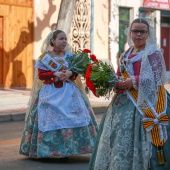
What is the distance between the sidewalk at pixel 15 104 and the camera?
46.6 ft

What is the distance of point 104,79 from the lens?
18.9ft

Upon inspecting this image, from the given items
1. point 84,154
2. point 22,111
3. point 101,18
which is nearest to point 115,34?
point 101,18

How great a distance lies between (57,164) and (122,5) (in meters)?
18.4

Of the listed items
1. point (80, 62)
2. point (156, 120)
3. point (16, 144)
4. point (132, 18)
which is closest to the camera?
point (156, 120)

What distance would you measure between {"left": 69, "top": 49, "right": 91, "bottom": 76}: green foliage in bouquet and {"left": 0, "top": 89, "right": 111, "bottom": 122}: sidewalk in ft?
19.3

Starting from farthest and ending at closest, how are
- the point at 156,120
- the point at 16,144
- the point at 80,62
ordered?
the point at 16,144 < the point at 80,62 < the point at 156,120

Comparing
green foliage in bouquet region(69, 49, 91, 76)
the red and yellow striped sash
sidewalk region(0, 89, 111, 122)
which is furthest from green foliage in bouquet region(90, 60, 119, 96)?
sidewalk region(0, 89, 111, 122)

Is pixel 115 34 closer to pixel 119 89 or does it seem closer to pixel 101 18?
pixel 101 18

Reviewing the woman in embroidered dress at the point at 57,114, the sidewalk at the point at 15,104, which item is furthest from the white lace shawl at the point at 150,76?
the sidewalk at the point at 15,104

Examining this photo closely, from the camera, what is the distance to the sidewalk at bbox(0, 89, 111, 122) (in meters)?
14.2

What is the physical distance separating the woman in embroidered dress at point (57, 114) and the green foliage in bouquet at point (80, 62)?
0.11m

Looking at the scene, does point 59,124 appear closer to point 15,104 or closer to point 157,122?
point 157,122

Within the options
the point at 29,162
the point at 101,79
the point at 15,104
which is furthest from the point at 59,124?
the point at 15,104

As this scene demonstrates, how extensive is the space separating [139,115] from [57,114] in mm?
2613
